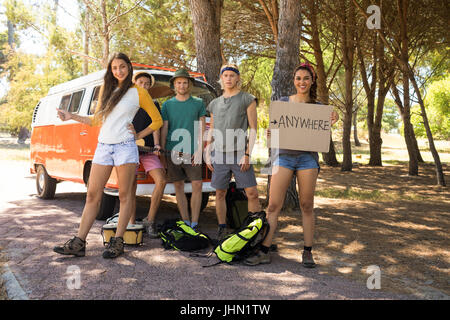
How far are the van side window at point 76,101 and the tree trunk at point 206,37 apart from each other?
273 centimetres

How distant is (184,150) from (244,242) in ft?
5.45

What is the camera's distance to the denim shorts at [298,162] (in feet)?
14.3

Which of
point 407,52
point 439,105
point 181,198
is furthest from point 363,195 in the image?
point 439,105

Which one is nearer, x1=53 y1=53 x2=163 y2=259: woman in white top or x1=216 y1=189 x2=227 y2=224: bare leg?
x1=53 y1=53 x2=163 y2=259: woman in white top

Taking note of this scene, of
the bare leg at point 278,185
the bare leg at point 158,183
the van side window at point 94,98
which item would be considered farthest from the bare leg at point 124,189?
the van side window at point 94,98

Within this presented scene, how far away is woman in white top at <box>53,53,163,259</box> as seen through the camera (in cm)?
452

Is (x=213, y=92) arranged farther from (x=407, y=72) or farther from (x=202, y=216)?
(x=407, y=72)

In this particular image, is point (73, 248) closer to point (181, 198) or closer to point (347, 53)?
point (181, 198)

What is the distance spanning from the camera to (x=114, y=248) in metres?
4.64

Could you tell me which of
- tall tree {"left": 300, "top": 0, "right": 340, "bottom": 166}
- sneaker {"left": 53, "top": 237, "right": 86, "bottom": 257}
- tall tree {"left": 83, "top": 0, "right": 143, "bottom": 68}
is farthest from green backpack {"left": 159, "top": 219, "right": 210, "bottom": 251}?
tall tree {"left": 300, "top": 0, "right": 340, "bottom": 166}

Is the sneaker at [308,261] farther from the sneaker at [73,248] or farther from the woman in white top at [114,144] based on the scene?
the sneaker at [73,248]

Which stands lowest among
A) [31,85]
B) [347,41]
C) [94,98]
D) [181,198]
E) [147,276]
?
[147,276]

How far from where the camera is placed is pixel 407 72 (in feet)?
42.7

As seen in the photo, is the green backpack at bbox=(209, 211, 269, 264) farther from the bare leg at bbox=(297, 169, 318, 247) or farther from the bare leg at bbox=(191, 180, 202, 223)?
the bare leg at bbox=(191, 180, 202, 223)
